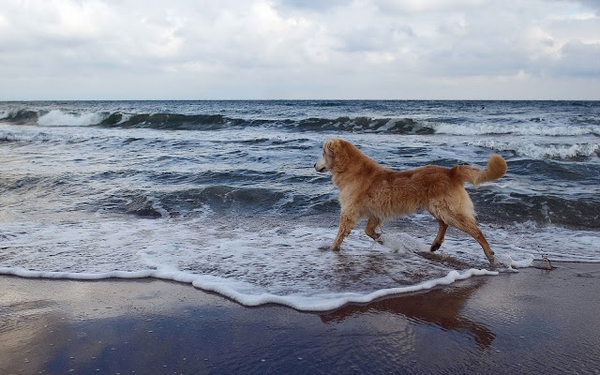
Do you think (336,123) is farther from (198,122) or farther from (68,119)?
(68,119)

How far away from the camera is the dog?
5.38 m

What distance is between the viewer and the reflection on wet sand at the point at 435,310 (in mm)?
3564

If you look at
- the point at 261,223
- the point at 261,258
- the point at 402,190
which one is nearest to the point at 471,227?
the point at 402,190

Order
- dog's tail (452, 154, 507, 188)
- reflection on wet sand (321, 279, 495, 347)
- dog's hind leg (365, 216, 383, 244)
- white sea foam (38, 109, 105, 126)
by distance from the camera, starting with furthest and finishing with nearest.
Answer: white sea foam (38, 109, 105, 126) → dog's hind leg (365, 216, 383, 244) → dog's tail (452, 154, 507, 188) → reflection on wet sand (321, 279, 495, 347)

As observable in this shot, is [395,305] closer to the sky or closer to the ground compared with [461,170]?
closer to the ground

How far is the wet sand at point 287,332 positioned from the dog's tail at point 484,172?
118cm

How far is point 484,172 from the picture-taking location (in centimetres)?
521

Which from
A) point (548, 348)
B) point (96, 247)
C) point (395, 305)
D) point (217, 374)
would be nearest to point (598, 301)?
point (548, 348)

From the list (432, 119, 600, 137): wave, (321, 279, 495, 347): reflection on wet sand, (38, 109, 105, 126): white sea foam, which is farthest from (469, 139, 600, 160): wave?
(38, 109, 105, 126): white sea foam

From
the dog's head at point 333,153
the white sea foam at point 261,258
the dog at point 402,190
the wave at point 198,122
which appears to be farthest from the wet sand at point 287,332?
the wave at point 198,122

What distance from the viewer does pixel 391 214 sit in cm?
575

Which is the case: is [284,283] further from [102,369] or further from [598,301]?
[598,301]

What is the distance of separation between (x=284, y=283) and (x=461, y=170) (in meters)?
2.32

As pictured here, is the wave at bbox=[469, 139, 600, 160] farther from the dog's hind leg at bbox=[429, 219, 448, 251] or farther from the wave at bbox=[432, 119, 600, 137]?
the dog's hind leg at bbox=[429, 219, 448, 251]
